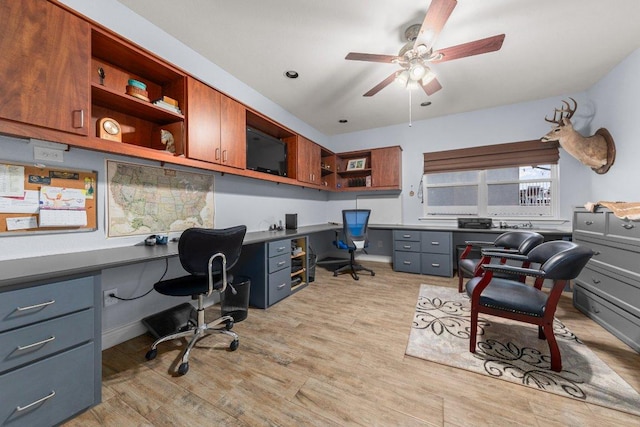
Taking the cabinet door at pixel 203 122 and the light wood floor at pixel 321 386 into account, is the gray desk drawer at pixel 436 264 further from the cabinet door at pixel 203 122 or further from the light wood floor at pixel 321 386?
the cabinet door at pixel 203 122

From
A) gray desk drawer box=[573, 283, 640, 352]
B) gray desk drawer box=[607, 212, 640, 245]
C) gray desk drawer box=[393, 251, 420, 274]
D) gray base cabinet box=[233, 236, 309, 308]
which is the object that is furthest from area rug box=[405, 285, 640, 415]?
gray base cabinet box=[233, 236, 309, 308]

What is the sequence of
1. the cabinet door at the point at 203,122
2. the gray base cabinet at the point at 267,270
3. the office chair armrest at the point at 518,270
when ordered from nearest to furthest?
the office chair armrest at the point at 518,270, the cabinet door at the point at 203,122, the gray base cabinet at the point at 267,270

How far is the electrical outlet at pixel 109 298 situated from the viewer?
180 centimetres

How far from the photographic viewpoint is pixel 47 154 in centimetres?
151

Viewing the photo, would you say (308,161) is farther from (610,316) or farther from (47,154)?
(610,316)

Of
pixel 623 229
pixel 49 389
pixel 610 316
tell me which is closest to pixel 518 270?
pixel 623 229

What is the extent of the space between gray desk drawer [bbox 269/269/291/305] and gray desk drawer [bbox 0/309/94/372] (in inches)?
60.3

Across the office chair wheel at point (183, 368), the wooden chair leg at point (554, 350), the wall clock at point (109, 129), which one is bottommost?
the office chair wheel at point (183, 368)

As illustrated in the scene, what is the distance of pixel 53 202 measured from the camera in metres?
1.53

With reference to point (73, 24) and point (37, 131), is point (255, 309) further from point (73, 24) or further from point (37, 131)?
point (73, 24)

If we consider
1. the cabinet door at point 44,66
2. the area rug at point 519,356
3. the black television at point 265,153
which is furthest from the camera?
the black television at point 265,153

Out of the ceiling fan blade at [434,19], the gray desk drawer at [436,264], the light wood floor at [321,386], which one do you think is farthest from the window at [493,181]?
the ceiling fan blade at [434,19]

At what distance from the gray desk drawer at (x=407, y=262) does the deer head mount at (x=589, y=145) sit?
7.80 ft

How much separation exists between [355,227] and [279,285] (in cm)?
155
